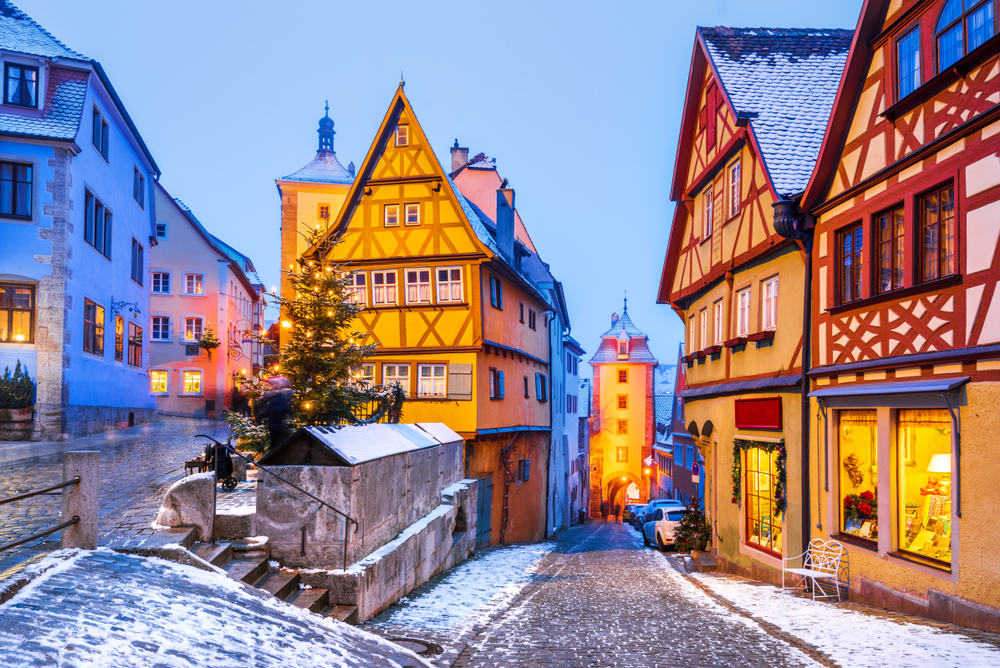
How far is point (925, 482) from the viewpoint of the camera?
391 inches

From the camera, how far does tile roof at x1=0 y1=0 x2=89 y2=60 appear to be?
19953 mm

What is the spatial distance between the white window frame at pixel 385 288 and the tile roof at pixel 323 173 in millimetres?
10743

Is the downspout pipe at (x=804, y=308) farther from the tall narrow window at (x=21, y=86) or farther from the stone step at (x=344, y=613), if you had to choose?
the tall narrow window at (x=21, y=86)

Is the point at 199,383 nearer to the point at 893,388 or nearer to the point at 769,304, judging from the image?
the point at 769,304

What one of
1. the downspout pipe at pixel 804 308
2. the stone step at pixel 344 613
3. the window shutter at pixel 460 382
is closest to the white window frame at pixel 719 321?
the downspout pipe at pixel 804 308

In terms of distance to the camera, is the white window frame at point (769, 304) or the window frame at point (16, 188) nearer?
the white window frame at point (769, 304)

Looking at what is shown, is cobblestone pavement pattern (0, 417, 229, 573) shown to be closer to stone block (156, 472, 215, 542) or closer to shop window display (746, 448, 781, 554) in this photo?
stone block (156, 472, 215, 542)

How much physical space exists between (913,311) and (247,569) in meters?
8.49

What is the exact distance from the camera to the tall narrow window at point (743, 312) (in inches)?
604

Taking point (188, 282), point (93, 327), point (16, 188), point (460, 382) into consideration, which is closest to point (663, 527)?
point (460, 382)

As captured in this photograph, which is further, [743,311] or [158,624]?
[743,311]

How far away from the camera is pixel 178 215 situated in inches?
1537

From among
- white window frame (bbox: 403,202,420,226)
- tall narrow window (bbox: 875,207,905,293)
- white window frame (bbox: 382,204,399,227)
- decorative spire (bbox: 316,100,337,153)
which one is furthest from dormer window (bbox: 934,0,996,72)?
decorative spire (bbox: 316,100,337,153)

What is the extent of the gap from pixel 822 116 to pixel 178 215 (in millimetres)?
32923
